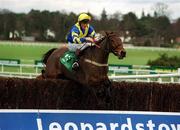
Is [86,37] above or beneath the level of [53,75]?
above

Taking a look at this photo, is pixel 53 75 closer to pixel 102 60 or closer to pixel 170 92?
pixel 102 60

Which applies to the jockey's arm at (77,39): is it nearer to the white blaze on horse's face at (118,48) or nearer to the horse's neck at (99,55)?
the horse's neck at (99,55)

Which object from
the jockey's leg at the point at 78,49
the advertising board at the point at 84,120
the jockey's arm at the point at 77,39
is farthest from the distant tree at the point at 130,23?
the advertising board at the point at 84,120

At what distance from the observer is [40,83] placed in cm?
729

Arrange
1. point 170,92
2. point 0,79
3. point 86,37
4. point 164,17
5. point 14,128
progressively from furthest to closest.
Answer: point 164,17
point 86,37
point 170,92
point 0,79
point 14,128

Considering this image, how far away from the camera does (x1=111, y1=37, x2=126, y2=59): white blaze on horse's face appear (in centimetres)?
806

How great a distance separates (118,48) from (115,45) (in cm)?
10

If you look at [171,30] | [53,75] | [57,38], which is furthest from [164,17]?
[53,75]

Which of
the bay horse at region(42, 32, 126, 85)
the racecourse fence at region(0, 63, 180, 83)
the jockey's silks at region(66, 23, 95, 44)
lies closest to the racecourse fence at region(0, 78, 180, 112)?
the bay horse at region(42, 32, 126, 85)

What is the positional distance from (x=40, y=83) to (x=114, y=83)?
1.56m

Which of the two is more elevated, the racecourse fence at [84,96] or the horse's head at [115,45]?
the horse's head at [115,45]

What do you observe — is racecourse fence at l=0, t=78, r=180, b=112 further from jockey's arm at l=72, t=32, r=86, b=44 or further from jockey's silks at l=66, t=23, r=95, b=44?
jockey's silks at l=66, t=23, r=95, b=44

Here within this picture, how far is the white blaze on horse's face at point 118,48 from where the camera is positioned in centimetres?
806

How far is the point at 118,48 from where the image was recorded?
8.20 metres
